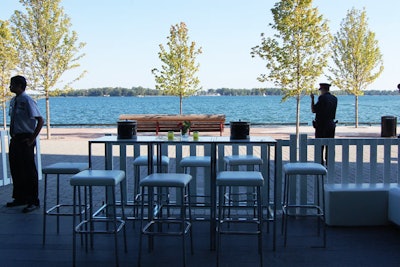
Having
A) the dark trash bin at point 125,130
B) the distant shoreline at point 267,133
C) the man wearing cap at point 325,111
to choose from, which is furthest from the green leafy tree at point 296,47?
the dark trash bin at point 125,130

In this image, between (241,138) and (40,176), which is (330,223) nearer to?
(241,138)

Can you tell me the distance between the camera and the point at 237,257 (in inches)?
196

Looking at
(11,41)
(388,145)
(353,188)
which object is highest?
(11,41)

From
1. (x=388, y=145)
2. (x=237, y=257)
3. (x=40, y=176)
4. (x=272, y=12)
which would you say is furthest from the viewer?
(x=272, y=12)

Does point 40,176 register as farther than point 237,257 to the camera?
Yes

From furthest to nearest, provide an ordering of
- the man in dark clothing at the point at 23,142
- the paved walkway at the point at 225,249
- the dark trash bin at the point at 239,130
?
the man in dark clothing at the point at 23,142
the dark trash bin at the point at 239,130
the paved walkway at the point at 225,249

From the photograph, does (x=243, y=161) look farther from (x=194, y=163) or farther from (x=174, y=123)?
(x=174, y=123)

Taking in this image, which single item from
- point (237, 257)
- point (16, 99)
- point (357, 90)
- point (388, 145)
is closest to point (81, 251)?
point (237, 257)

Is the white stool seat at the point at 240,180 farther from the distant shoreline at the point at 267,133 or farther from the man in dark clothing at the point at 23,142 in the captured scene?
the distant shoreline at the point at 267,133

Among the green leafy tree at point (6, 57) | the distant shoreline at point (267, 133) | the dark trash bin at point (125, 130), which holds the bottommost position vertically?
the distant shoreline at point (267, 133)

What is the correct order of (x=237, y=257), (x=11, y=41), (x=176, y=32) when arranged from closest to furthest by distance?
(x=237, y=257) < (x=11, y=41) < (x=176, y=32)

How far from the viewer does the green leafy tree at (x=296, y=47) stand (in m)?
16.5

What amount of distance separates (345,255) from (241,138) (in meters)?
1.62

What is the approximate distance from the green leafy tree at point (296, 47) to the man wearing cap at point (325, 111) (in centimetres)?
722
